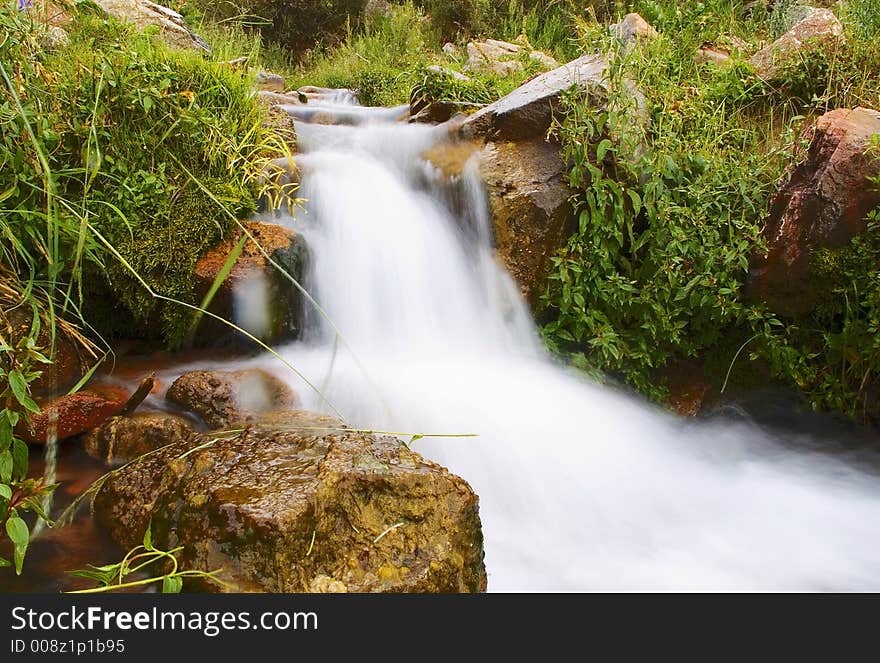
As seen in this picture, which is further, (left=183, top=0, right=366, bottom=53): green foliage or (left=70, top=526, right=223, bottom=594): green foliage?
(left=183, top=0, right=366, bottom=53): green foliage

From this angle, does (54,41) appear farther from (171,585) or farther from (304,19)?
(304,19)

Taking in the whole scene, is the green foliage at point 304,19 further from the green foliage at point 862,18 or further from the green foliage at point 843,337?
the green foliage at point 843,337

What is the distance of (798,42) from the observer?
14.3 feet

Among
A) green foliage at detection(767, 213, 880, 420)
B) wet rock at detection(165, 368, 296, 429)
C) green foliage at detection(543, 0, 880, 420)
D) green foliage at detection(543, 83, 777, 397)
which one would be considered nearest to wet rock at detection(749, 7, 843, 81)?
green foliage at detection(543, 0, 880, 420)

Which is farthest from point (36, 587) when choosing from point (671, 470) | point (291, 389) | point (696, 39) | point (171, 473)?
point (696, 39)

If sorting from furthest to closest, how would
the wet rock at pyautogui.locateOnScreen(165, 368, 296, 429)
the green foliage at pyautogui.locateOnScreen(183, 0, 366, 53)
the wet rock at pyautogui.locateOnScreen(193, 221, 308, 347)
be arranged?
1. the green foliage at pyautogui.locateOnScreen(183, 0, 366, 53)
2. the wet rock at pyautogui.locateOnScreen(193, 221, 308, 347)
3. the wet rock at pyautogui.locateOnScreen(165, 368, 296, 429)

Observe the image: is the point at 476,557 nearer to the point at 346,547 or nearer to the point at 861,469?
the point at 346,547

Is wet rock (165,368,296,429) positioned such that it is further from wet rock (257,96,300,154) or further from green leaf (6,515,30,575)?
wet rock (257,96,300,154)

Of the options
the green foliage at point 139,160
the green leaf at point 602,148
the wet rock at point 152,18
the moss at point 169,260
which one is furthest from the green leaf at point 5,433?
the wet rock at point 152,18

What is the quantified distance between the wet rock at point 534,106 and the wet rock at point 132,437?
2663 mm

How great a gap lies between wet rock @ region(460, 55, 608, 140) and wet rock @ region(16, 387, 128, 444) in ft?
8.95

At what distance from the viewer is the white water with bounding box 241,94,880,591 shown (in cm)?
244

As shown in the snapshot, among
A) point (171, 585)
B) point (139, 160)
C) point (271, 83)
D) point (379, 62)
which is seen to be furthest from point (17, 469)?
point (379, 62)

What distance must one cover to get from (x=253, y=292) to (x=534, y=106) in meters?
2.10
